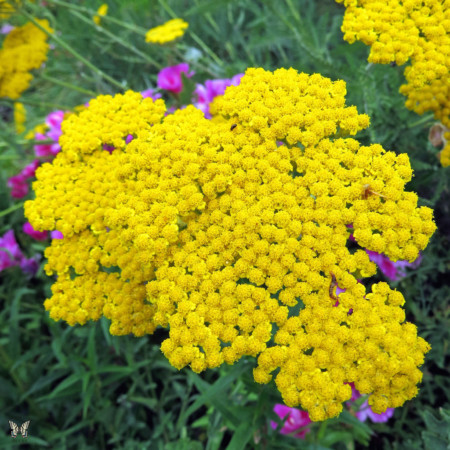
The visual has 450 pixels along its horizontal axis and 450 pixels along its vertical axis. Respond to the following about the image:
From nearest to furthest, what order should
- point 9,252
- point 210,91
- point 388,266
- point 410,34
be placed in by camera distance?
point 410,34 → point 388,266 → point 9,252 → point 210,91

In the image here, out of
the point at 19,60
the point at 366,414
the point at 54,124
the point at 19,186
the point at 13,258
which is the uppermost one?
the point at 19,60

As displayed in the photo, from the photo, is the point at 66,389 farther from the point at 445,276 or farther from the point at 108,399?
the point at 445,276

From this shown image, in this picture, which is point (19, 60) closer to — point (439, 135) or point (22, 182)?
point (22, 182)

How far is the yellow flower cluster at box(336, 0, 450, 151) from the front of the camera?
1.57 metres

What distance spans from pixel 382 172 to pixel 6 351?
2.17 m

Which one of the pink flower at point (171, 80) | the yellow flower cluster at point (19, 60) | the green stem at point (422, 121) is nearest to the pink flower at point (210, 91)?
the pink flower at point (171, 80)

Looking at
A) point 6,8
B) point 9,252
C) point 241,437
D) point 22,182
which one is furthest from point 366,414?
point 6,8

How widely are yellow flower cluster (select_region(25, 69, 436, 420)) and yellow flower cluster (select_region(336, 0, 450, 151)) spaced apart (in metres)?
0.28

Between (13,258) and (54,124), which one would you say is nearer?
(13,258)

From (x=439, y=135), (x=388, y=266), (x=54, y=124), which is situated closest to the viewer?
(x=439, y=135)

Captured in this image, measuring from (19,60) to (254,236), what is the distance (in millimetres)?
2052

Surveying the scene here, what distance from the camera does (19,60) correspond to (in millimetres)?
2525

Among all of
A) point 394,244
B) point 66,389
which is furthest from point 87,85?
point 394,244

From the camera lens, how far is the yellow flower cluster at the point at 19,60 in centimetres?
250
